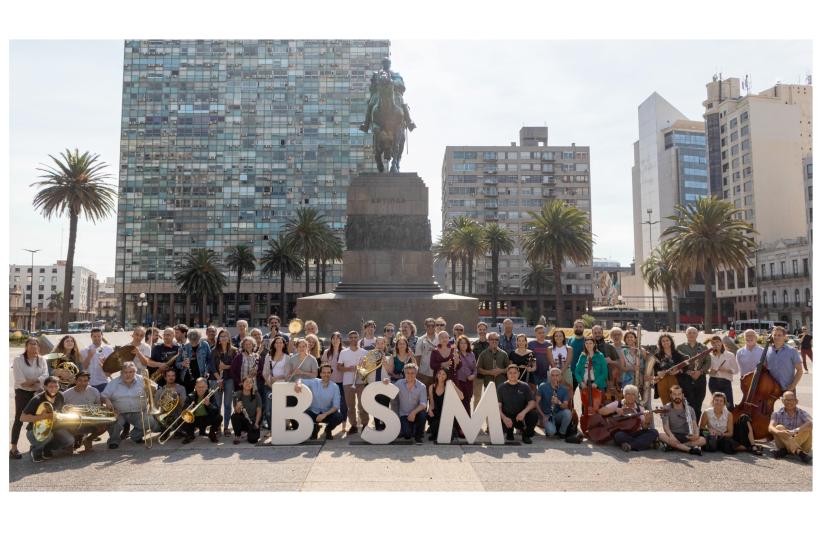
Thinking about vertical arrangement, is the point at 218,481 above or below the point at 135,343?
below

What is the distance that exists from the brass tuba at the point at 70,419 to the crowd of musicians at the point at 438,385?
0.17 ft

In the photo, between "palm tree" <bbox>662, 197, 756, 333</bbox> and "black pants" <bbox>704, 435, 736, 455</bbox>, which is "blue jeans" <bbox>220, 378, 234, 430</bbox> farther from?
"palm tree" <bbox>662, 197, 756, 333</bbox>

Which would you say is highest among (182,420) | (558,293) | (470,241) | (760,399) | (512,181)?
(512,181)

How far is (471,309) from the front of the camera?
808 inches

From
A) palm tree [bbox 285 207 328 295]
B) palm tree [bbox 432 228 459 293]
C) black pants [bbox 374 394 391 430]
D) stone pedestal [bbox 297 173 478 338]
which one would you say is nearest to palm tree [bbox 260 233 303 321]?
palm tree [bbox 285 207 328 295]

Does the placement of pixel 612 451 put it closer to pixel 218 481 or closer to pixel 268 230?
pixel 218 481

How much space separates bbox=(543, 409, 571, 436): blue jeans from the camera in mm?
8750

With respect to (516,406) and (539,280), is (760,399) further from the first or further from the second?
(539,280)

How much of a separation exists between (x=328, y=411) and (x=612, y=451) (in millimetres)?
4260

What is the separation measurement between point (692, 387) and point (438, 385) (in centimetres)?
404

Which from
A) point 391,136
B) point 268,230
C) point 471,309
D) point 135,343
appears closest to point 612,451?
point 135,343

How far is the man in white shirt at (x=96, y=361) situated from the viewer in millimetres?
9477

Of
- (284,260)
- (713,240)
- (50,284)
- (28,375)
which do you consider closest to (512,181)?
(284,260)

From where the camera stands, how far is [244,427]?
29.2 feet
